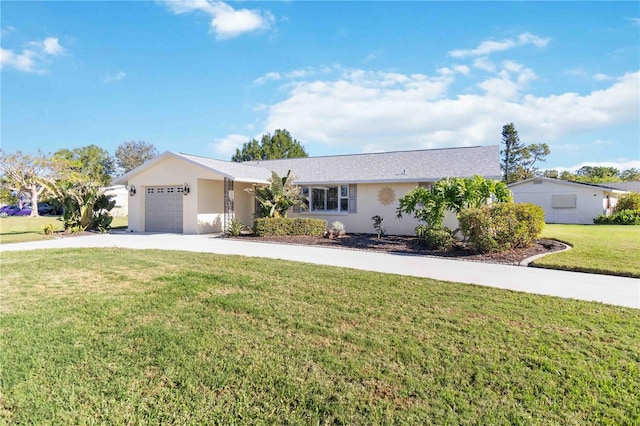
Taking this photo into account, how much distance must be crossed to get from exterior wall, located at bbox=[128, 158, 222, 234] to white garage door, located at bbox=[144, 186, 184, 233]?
27 centimetres

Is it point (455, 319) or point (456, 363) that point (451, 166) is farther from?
point (456, 363)

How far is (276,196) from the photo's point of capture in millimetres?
15750

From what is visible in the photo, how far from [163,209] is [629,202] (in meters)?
31.7

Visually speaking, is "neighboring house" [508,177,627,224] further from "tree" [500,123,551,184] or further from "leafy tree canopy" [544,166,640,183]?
"leafy tree canopy" [544,166,640,183]

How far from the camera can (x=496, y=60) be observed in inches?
527

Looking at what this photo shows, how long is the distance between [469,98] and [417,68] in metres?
7.90

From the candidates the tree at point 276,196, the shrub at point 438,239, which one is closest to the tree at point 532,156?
the tree at point 276,196

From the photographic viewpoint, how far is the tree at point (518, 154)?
52.1m

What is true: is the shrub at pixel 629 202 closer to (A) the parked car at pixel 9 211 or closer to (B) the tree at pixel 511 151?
(B) the tree at pixel 511 151

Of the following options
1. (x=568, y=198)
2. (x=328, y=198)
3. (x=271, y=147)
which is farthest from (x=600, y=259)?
(x=271, y=147)

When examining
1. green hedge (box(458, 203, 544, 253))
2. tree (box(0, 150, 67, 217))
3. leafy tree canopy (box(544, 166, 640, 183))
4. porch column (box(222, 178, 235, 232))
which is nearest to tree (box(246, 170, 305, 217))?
porch column (box(222, 178, 235, 232))

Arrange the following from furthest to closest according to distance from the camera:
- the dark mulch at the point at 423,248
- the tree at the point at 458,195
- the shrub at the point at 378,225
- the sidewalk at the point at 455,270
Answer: the shrub at the point at 378,225 < the tree at the point at 458,195 < the dark mulch at the point at 423,248 < the sidewalk at the point at 455,270

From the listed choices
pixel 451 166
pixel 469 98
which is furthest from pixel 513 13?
pixel 469 98

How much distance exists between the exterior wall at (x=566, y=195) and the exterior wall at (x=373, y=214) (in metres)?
16.4
